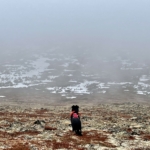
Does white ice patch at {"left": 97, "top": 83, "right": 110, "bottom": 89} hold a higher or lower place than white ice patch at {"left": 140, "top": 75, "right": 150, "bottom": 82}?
lower

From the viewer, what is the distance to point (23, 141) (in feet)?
77.0

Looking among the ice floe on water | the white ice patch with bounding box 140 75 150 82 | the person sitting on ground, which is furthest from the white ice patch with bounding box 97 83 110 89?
the person sitting on ground

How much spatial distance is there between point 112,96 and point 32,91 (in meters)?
40.0

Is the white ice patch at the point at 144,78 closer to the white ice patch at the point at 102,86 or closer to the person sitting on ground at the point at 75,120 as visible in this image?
the white ice patch at the point at 102,86

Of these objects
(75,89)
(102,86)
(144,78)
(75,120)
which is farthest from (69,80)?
(75,120)

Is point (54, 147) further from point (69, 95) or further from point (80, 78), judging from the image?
point (80, 78)

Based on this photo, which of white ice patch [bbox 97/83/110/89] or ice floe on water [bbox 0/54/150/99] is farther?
white ice patch [bbox 97/83/110/89]

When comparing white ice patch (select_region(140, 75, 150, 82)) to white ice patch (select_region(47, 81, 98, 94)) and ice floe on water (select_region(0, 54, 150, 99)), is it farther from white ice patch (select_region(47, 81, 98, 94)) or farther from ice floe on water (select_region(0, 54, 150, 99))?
white ice patch (select_region(47, 81, 98, 94))

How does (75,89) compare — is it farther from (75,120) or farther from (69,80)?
(75,120)

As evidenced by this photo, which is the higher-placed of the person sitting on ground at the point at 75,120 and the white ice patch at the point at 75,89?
the white ice patch at the point at 75,89

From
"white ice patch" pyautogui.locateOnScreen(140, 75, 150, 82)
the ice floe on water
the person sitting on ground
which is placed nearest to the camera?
the person sitting on ground

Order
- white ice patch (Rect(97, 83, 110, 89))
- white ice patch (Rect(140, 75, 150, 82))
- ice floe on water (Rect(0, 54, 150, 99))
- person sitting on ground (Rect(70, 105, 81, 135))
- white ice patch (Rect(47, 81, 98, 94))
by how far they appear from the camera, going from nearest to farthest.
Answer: person sitting on ground (Rect(70, 105, 81, 135)), white ice patch (Rect(47, 81, 98, 94)), ice floe on water (Rect(0, 54, 150, 99)), white ice patch (Rect(97, 83, 110, 89)), white ice patch (Rect(140, 75, 150, 82))

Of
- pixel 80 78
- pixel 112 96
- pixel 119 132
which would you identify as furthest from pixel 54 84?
pixel 119 132

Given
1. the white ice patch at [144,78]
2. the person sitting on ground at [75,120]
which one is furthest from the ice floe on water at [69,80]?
the person sitting on ground at [75,120]
